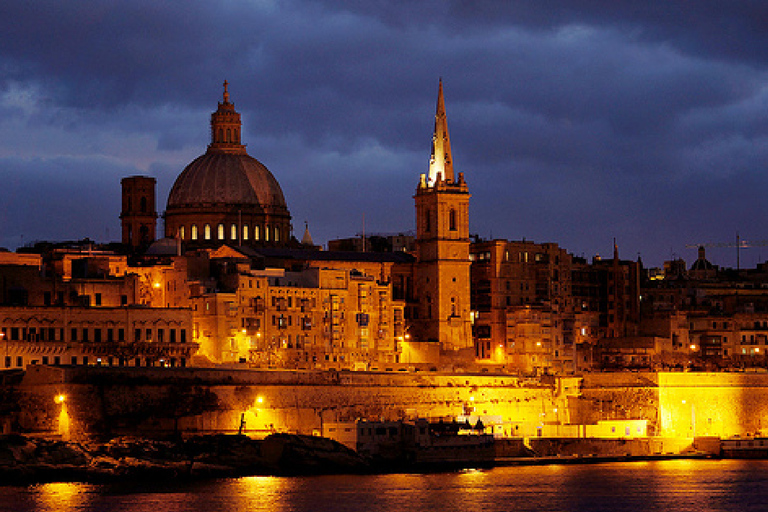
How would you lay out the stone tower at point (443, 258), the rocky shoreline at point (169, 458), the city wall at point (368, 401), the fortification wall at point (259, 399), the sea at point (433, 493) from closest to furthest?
Result: the sea at point (433, 493) → the rocky shoreline at point (169, 458) → the fortification wall at point (259, 399) → the city wall at point (368, 401) → the stone tower at point (443, 258)

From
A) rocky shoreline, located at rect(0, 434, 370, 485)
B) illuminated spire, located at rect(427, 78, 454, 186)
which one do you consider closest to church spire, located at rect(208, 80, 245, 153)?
illuminated spire, located at rect(427, 78, 454, 186)

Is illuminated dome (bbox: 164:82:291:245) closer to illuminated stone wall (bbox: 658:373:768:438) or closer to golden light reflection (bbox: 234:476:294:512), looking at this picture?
illuminated stone wall (bbox: 658:373:768:438)

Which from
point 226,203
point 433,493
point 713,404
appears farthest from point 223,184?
point 433,493

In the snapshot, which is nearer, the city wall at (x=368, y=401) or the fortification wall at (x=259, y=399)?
the fortification wall at (x=259, y=399)

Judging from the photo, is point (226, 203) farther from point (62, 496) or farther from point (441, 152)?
point (62, 496)

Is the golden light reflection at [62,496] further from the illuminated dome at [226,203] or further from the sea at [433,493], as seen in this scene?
the illuminated dome at [226,203]

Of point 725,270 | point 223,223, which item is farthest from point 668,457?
point 725,270

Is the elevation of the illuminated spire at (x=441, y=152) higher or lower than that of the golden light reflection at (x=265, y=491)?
higher

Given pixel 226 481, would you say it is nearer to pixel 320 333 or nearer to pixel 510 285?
pixel 320 333

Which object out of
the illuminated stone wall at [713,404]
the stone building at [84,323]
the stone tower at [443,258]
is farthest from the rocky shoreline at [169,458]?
the stone tower at [443,258]

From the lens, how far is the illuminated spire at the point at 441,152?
111 meters

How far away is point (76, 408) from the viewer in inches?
3268

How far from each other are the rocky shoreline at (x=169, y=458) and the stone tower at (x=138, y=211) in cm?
3659

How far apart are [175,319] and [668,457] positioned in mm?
24040
